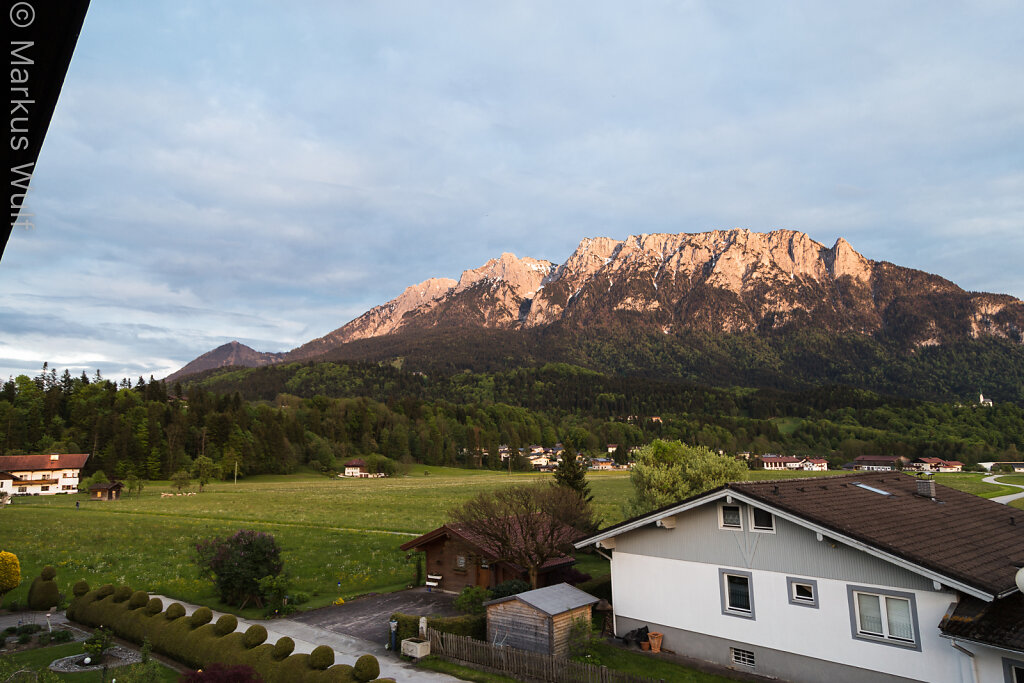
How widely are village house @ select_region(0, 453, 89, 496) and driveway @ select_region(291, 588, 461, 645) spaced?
282 feet

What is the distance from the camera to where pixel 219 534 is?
45.3 m

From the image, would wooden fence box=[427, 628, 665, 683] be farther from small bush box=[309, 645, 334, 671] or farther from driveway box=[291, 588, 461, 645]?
small bush box=[309, 645, 334, 671]

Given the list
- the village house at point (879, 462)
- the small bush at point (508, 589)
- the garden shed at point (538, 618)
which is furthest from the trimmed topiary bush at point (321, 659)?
the village house at point (879, 462)

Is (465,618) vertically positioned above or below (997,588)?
below

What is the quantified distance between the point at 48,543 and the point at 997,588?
175 ft

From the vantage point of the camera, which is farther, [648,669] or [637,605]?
[637,605]

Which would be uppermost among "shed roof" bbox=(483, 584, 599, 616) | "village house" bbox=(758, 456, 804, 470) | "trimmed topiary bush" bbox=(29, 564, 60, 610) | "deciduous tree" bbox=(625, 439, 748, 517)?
"deciduous tree" bbox=(625, 439, 748, 517)

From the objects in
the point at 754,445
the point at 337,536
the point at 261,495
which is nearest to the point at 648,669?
Answer: the point at 337,536

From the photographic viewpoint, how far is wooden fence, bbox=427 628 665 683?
16516mm

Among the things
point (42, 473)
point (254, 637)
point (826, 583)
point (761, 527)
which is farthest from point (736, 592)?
point (42, 473)

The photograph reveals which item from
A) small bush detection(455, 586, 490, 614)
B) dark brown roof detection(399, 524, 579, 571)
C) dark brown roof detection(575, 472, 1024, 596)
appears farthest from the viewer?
dark brown roof detection(399, 524, 579, 571)

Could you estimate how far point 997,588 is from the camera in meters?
14.7

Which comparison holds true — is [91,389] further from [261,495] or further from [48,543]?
[48,543]

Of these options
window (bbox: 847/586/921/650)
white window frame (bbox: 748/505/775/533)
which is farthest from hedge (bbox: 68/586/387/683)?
window (bbox: 847/586/921/650)
